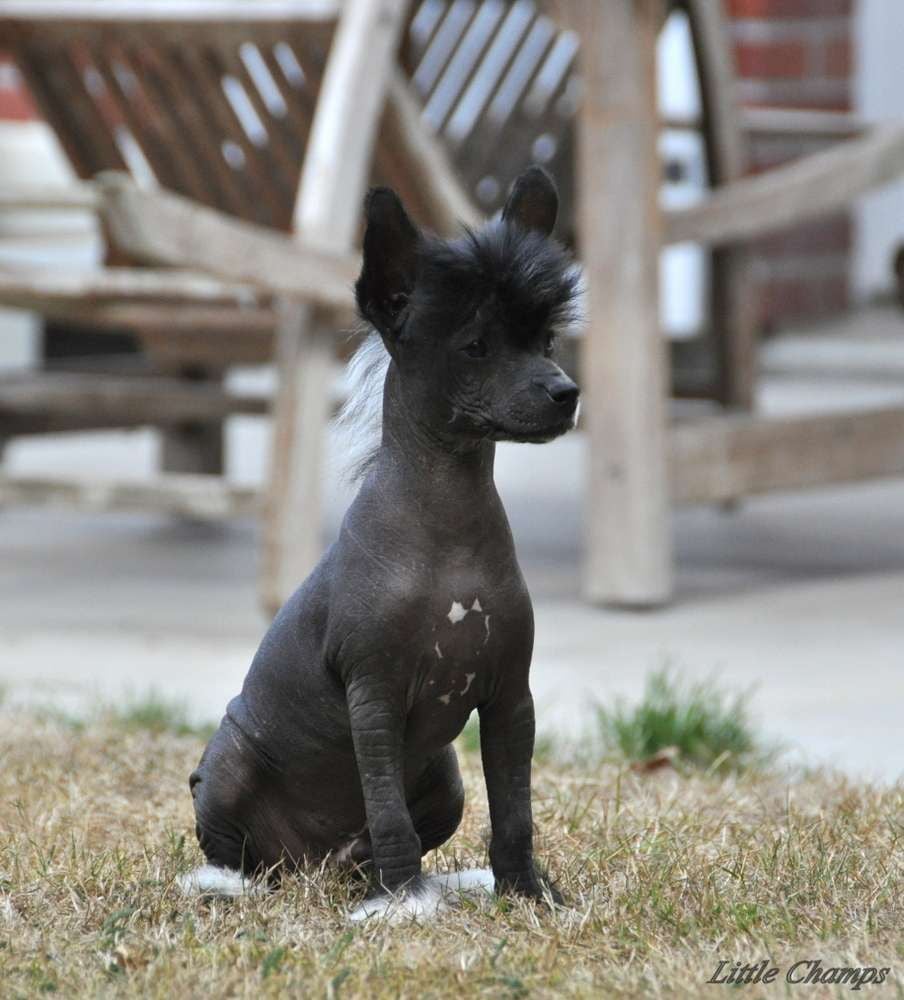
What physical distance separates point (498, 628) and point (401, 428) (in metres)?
0.33

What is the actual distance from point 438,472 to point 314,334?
9.34 feet

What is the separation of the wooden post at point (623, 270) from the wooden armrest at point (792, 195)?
0.43m

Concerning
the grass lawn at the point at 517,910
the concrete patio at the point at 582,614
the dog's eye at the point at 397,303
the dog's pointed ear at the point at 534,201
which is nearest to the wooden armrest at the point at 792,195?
the concrete patio at the point at 582,614

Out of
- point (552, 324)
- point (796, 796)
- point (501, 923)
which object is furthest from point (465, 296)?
point (796, 796)

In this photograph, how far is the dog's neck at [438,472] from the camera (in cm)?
258

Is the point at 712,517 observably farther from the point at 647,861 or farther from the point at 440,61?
the point at 647,861

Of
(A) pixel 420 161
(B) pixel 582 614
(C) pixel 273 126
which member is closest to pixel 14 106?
(C) pixel 273 126

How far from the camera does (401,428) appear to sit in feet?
8.63

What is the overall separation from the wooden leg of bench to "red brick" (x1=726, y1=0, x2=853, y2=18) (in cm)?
580

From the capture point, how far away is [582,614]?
575 cm

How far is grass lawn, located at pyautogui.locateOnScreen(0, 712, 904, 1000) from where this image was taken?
238 cm

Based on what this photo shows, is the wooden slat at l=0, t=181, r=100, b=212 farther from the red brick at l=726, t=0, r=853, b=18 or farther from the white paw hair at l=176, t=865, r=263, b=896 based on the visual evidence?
the red brick at l=726, t=0, r=853, b=18

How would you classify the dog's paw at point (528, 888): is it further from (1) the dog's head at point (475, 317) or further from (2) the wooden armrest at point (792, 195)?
(2) the wooden armrest at point (792, 195)

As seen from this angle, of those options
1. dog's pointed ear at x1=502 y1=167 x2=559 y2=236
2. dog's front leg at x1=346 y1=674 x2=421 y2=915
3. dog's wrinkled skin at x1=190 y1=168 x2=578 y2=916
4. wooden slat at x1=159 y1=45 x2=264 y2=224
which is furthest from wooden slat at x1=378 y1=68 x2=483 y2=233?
dog's front leg at x1=346 y1=674 x2=421 y2=915
